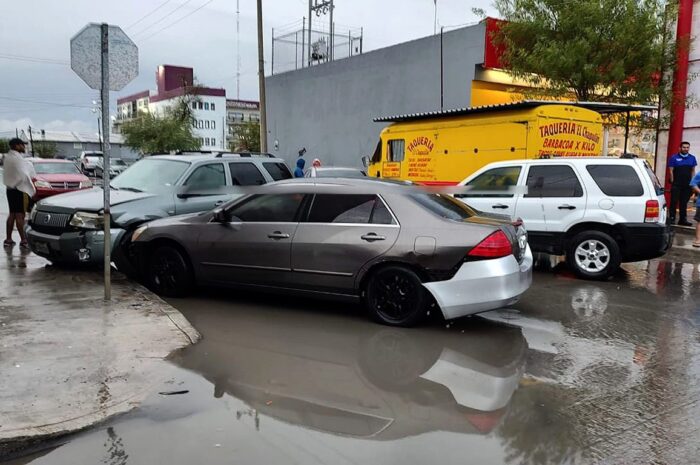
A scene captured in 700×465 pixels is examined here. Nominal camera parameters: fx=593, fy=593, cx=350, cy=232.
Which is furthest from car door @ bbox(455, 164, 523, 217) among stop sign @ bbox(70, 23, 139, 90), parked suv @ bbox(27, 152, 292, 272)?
stop sign @ bbox(70, 23, 139, 90)

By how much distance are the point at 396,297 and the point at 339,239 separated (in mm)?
823

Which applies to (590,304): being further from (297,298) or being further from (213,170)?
(213,170)

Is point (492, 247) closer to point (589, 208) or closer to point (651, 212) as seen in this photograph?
point (589, 208)

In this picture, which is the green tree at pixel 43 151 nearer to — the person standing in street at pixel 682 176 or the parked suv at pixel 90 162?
the parked suv at pixel 90 162

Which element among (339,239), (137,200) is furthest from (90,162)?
(339,239)

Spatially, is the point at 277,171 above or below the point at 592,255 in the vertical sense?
above

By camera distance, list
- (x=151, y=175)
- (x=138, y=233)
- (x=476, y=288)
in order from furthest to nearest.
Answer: (x=151, y=175)
(x=138, y=233)
(x=476, y=288)

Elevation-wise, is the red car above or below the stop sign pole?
below

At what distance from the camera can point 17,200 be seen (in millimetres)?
9859

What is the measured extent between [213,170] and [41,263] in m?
2.87

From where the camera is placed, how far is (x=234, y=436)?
12.1ft

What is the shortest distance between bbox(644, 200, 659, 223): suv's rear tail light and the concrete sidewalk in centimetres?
628

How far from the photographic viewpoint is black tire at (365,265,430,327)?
5773 millimetres

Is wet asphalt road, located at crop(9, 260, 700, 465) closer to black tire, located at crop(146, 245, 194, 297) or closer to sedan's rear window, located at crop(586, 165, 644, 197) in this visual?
black tire, located at crop(146, 245, 194, 297)
